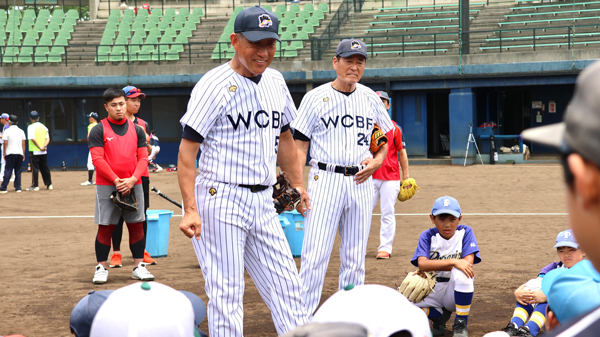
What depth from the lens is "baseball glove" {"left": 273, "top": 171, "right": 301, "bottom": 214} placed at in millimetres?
4801

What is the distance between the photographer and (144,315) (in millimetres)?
1527

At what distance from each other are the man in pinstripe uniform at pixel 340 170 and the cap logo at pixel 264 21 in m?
1.50

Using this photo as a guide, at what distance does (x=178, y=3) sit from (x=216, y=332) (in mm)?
33139

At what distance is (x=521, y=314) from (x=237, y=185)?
236 cm

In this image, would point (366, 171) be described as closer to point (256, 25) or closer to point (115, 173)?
point (256, 25)

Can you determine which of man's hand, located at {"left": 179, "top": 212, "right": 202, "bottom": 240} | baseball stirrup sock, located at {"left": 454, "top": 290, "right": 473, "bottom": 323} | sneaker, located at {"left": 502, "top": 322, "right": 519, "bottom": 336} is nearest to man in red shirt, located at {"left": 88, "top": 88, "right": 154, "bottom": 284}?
baseball stirrup sock, located at {"left": 454, "top": 290, "right": 473, "bottom": 323}

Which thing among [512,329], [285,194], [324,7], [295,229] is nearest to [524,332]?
[512,329]

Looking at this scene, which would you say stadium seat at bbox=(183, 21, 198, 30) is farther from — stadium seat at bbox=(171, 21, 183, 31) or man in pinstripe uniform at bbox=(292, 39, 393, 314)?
man in pinstripe uniform at bbox=(292, 39, 393, 314)

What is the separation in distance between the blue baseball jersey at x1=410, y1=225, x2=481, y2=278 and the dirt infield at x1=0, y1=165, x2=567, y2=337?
59cm

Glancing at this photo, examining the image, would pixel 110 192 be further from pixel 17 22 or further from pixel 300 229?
pixel 17 22

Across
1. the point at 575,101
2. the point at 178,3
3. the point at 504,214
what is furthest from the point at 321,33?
the point at 575,101

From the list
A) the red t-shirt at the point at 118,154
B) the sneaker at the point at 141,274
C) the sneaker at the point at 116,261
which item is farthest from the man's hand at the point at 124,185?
the sneaker at the point at 116,261

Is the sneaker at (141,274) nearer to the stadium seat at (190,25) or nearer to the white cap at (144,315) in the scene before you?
the white cap at (144,315)

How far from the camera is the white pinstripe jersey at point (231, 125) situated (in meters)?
3.52
